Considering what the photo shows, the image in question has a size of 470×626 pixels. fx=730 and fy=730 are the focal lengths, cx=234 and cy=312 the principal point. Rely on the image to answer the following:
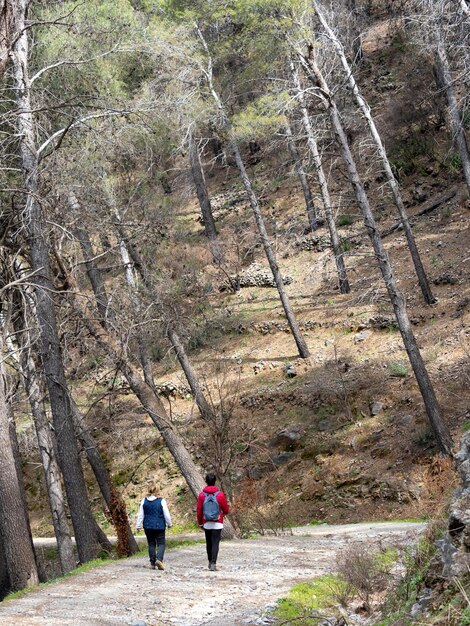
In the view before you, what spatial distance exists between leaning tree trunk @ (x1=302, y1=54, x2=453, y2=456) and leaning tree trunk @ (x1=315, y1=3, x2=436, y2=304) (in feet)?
3.35

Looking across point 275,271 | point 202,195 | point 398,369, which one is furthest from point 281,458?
point 202,195

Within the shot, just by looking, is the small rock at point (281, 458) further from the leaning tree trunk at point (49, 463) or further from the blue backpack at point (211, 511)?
the blue backpack at point (211, 511)

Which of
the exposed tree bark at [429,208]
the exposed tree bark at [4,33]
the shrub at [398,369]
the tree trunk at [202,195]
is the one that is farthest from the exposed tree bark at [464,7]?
the tree trunk at [202,195]

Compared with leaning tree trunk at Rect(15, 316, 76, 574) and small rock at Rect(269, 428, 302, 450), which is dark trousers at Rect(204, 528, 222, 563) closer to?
leaning tree trunk at Rect(15, 316, 76, 574)

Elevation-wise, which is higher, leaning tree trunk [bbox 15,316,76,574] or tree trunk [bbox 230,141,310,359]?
tree trunk [bbox 230,141,310,359]

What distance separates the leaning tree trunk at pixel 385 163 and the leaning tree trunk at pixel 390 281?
40.2 inches

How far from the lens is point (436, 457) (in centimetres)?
1520

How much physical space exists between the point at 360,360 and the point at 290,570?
453 inches

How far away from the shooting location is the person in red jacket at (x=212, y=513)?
31.2 feet

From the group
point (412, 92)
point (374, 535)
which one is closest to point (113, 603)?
point (374, 535)

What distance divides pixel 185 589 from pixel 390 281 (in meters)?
8.09

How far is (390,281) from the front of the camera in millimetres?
14734

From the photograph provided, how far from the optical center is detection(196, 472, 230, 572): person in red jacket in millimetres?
9500

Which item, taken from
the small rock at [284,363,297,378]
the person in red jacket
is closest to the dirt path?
the person in red jacket
